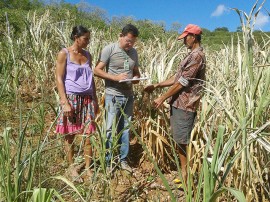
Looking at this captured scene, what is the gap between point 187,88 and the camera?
265 centimetres

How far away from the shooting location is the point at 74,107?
2771 millimetres

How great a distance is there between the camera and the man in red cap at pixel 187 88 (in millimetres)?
2566

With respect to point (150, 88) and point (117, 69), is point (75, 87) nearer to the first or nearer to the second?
point (117, 69)

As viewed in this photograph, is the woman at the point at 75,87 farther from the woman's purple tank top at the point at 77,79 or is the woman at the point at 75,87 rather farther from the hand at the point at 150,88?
the hand at the point at 150,88

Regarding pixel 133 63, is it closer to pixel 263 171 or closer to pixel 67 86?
pixel 67 86

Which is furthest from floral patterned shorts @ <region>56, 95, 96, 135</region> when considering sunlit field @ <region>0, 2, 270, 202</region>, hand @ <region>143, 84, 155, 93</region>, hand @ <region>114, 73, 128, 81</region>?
hand @ <region>143, 84, 155, 93</region>

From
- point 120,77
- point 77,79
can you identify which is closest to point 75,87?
point 77,79

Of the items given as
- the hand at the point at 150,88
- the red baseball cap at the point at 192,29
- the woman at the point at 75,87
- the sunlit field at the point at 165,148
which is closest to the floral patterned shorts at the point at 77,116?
the woman at the point at 75,87

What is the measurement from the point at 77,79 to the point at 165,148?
106cm

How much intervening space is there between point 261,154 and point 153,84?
1.32m

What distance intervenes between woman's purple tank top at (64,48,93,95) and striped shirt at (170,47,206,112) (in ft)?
2.47

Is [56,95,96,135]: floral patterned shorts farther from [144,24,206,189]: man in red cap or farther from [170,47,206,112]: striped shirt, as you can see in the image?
[170,47,206,112]: striped shirt

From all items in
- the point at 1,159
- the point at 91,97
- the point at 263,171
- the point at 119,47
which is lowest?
the point at 263,171

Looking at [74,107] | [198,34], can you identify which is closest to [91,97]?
[74,107]
